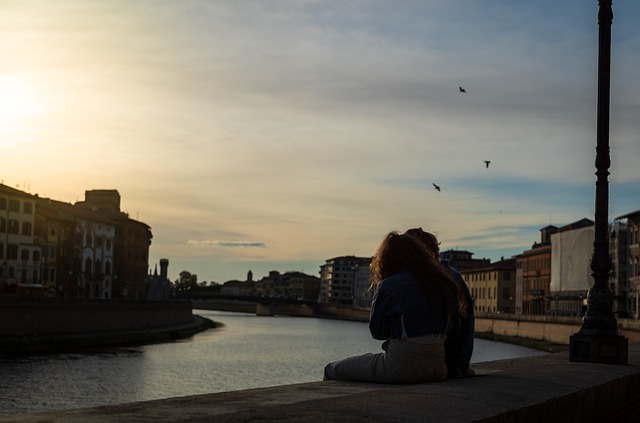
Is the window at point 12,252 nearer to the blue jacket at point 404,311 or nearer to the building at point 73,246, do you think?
the building at point 73,246

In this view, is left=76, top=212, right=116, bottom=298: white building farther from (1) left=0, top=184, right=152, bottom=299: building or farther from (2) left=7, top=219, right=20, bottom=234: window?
(2) left=7, top=219, right=20, bottom=234: window

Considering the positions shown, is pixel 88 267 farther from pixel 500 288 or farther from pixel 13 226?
pixel 500 288

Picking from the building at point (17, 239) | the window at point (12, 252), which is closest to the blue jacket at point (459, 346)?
the building at point (17, 239)

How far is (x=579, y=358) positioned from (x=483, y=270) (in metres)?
131

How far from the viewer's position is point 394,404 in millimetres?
4977

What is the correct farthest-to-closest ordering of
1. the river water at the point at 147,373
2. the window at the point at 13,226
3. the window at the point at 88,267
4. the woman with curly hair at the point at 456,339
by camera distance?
the window at the point at 88,267, the window at the point at 13,226, the river water at the point at 147,373, the woman with curly hair at the point at 456,339

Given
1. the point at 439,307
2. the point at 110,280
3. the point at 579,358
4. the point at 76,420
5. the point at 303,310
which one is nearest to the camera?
the point at 76,420

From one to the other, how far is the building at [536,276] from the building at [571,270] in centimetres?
822

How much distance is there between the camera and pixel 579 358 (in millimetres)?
11375

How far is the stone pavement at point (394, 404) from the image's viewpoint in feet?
14.5

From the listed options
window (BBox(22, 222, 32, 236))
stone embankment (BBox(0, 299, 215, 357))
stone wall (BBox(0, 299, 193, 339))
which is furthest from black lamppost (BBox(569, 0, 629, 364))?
window (BBox(22, 222, 32, 236))

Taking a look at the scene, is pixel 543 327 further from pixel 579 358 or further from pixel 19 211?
pixel 579 358

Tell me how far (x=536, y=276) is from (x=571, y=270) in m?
20.9

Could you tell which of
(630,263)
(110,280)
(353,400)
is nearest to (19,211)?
(110,280)
